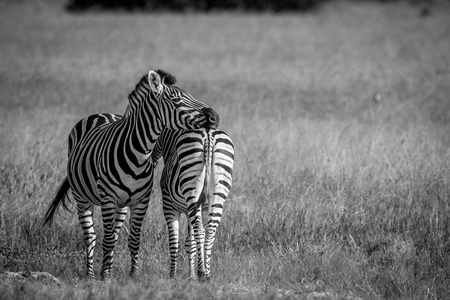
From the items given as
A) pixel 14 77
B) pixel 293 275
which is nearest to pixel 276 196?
pixel 293 275

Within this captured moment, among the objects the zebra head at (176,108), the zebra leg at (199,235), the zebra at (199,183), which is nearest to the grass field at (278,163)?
the zebra leg at (199,235)

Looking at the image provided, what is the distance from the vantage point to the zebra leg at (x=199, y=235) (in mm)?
5723

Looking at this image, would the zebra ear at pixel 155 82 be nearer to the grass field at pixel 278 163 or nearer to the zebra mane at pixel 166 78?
the zebra mane at pixel 166 78

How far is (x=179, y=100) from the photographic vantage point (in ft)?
18.6

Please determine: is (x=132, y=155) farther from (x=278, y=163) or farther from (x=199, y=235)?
(x=278, y=163)

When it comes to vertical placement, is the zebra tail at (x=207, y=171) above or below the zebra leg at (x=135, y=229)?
above

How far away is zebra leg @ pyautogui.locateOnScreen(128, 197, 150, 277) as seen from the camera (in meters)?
6.04

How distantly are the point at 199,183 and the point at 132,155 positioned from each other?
0.71 meters

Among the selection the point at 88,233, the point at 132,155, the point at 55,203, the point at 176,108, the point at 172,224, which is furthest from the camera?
the point at 55,203

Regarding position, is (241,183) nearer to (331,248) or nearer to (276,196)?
(276,196)

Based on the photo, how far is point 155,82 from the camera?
18.8 ft

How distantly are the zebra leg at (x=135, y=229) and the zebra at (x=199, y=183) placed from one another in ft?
0.77

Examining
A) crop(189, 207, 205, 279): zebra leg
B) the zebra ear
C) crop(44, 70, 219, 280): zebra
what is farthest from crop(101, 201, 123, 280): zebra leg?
the zebra ear

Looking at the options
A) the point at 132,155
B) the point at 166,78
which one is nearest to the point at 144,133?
the point at 132,155
